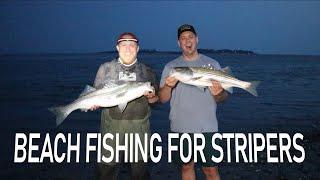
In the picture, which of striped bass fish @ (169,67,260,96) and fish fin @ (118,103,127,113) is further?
fish fin @ (118,103,127,113)

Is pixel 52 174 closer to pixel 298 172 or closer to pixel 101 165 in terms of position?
pixel 101 165

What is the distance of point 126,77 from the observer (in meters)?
5.43

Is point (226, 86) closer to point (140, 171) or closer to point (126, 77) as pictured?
point (126, 77)

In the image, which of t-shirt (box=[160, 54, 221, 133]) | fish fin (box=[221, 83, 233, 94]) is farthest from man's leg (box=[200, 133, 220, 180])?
fish fin (box=[221, 83, 233, 94])

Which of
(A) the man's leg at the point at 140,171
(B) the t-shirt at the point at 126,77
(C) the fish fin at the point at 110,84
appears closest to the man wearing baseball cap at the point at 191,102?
(B) the t-shirt at the point at 126,77

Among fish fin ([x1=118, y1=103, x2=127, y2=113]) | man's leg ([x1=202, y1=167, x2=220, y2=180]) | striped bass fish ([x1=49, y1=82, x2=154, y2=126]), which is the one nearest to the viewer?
striped bass fish ([x1=49, y1=82, x2=154, y2=126])

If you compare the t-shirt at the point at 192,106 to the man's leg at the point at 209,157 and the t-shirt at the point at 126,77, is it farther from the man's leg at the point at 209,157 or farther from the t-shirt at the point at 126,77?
the t-shirt at the point at 126,77

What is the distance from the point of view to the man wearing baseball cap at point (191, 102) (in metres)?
5.52

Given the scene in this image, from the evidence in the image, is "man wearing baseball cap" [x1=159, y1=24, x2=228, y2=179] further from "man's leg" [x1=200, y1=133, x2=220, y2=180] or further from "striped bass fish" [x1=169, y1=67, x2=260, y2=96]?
"striped bass fish" [x1=169, y1=67, x2=260, y2=96]

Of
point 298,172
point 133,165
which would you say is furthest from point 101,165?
point 298,172

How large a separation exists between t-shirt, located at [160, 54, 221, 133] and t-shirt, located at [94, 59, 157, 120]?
381 millimetres

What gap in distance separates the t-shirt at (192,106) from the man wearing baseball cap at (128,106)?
15.9 inches

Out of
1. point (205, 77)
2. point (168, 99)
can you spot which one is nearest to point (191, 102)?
point (168, 99)

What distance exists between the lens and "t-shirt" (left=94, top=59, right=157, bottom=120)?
17.7 feet
